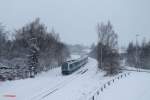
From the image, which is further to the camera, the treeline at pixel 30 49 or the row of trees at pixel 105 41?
the row of trees at pixel 105 41

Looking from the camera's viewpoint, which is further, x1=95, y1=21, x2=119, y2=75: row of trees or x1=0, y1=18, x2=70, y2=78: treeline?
x1=95, y1=21, x2=119, y2=75: row of trees

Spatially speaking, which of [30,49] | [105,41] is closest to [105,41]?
[105,41]

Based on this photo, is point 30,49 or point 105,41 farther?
point 105,41

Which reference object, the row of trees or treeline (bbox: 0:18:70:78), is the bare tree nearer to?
the row of trees

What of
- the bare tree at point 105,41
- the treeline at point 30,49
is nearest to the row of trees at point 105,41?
the bare tree at point 105,41

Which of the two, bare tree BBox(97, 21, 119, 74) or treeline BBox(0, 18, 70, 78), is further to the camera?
bare tree BBox(97, 21, 119, 74)

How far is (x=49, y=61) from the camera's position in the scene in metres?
65.3

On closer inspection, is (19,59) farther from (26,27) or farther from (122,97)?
(122,97)

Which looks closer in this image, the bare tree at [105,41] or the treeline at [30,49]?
the treeline at [30,49]

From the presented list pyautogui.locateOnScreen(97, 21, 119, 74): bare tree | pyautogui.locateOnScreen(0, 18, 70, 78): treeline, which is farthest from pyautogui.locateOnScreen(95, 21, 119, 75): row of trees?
pyautogui.locateOnScreen(0, 18, 70, 78): treeline

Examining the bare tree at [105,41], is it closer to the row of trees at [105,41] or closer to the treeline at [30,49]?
the row of trees at [105,41]

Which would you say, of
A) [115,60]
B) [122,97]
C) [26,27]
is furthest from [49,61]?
[122,97]

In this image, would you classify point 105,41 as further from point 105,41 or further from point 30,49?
point 30,49

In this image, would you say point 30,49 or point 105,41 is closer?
point 30,49
